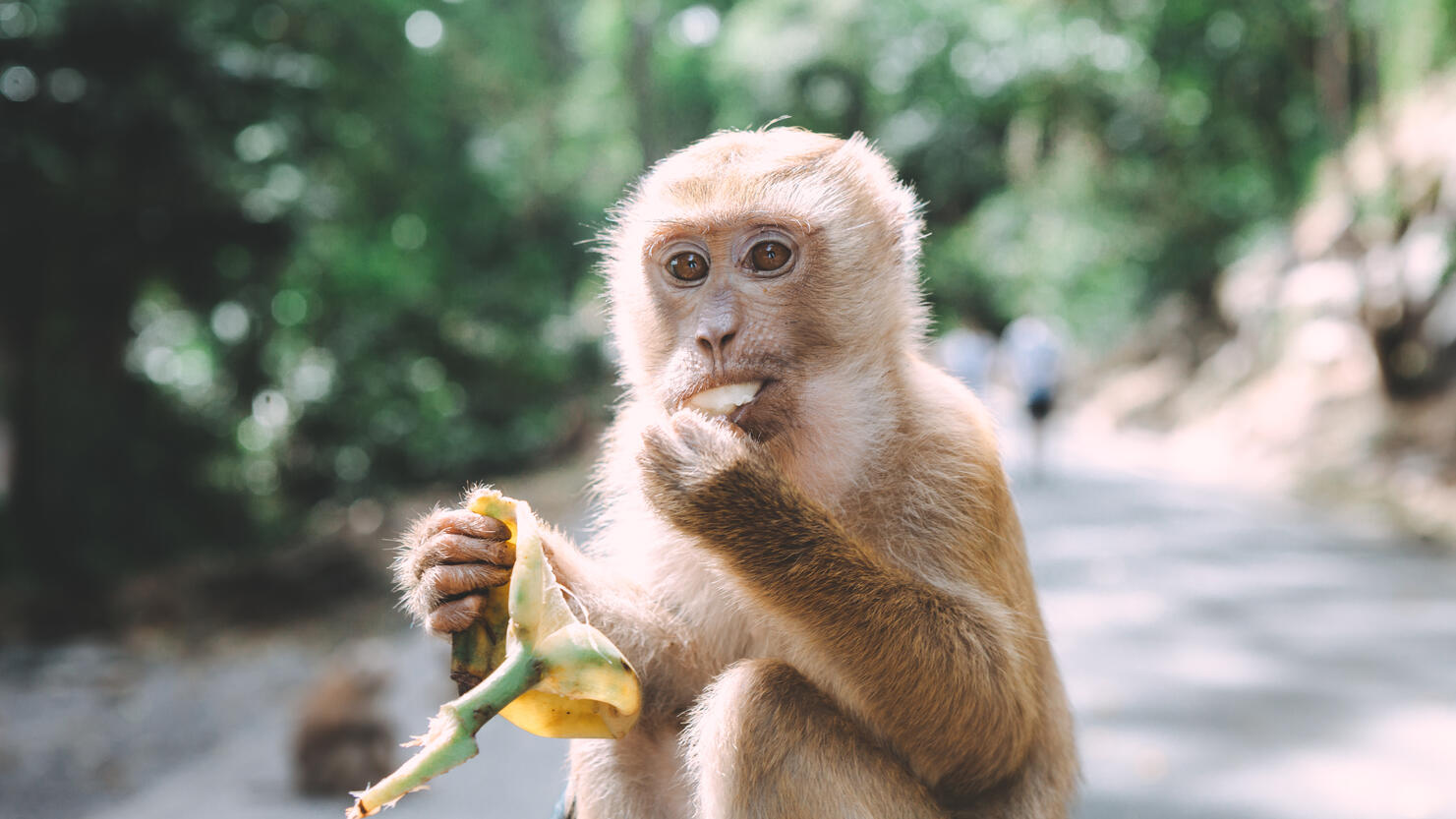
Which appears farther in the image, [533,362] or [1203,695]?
[533,362]

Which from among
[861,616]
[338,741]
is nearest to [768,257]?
[861,616]

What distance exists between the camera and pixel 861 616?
2045 millimetres

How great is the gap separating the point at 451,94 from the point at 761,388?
11193 millimetres

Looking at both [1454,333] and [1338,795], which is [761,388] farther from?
[1454,333]

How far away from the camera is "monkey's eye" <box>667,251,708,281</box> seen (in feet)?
7.49

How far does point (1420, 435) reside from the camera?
1115 cm

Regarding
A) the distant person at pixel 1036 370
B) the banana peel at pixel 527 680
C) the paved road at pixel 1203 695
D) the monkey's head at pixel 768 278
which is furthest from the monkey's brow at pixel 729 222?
the distant person at pixel 1036 370

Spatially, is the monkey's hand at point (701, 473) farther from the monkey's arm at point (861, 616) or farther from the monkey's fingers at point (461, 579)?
the monkey's fingers at point (461, 579)

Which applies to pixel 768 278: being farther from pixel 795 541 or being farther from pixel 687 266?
pixel 795 541

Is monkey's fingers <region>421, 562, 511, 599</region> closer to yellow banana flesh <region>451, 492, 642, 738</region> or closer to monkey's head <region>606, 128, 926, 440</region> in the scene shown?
yellow banana flesh <region>451, 492, 642, 738</region>

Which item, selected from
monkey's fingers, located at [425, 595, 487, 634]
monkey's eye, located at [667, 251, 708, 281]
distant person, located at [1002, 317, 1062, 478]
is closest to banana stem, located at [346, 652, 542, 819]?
monkey's fingers, located at [425, 595, 487, 634]

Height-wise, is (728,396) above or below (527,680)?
above

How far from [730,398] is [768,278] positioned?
302mm

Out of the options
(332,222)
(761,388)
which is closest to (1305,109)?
(332,222)
